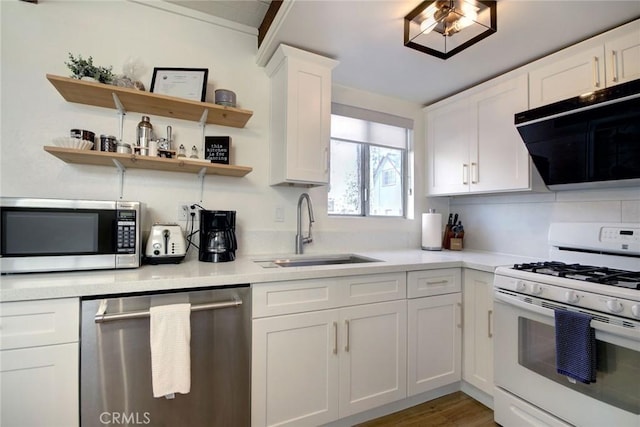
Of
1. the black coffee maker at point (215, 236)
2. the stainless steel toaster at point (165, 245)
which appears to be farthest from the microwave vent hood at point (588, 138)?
the stainless steel toaster at point (165, 245)

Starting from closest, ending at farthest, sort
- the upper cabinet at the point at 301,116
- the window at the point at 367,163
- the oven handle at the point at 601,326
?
the oven handle at the point at 601,326 → the upper cabinet at the point at 301,116 → the window at the point at 367,163

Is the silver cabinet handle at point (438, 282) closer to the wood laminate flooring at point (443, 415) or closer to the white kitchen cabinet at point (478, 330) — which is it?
the white kitchen cabinet at point (478, 330)

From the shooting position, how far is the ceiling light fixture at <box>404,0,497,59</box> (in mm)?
1399

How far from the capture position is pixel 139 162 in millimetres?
1549

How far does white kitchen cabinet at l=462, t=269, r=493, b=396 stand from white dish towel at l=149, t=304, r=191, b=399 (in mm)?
1661

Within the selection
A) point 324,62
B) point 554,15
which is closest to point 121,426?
point 324,62

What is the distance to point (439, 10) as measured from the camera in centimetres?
140

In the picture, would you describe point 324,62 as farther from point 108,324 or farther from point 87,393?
point 87,393

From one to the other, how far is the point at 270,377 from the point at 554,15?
2.35 metres

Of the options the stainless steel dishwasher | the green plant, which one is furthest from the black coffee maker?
the green plant

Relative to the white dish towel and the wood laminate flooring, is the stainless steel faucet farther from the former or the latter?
the wood laminate flooring

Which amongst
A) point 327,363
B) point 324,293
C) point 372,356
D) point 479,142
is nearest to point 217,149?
Result: point 324,293

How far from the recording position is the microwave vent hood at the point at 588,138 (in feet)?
4.57

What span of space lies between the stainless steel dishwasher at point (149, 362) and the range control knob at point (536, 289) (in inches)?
54.9
